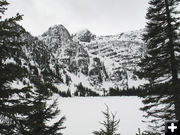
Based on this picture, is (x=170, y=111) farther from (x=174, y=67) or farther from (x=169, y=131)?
(x=169, y=131)

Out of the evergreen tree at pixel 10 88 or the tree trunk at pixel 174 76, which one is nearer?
the evergreen tree at pixel 10 88

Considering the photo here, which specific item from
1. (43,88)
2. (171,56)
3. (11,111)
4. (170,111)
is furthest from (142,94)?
(11,111)

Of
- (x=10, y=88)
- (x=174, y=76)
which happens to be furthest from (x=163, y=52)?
(x=10, y=88)

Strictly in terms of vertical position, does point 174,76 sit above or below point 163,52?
below

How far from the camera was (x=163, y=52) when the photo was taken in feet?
41.9

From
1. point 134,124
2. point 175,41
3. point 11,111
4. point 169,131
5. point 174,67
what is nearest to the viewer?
point 169,131

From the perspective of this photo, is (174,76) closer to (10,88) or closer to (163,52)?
(163,52)

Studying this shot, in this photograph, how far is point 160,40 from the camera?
1294 cm

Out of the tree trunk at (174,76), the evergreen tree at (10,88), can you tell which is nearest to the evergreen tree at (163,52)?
the tree trunk at (174,76)

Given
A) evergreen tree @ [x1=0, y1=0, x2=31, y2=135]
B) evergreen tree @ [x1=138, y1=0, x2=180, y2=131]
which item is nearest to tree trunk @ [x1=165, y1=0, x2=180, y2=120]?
evergreen tree @ [x1=138, y1=0, x2=180, y2=131]

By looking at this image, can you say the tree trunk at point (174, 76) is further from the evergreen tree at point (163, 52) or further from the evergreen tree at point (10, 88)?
the evergreen tree at point (10, 88)

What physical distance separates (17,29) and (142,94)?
8.95 m

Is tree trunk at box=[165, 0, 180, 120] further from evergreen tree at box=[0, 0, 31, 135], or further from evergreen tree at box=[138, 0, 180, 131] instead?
evergreen tree at box=[0, 0, 31, 135]

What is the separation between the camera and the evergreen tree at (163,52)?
12469 millimetres
